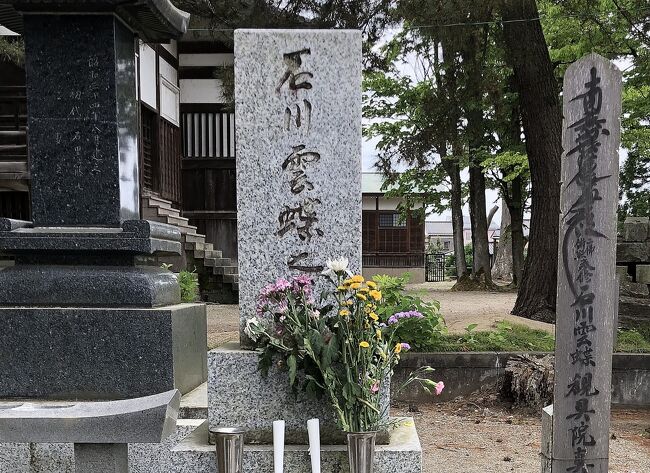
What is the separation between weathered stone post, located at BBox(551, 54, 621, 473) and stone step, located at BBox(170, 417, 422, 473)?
901 mm

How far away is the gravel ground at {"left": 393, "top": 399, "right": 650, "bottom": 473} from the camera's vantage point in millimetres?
4477

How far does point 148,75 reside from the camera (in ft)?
38.7

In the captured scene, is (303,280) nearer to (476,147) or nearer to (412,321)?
(412,321)

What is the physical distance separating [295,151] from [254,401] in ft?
4.56

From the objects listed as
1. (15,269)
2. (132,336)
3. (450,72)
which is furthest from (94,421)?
(450,72)

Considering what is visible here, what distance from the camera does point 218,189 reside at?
45.5 ft

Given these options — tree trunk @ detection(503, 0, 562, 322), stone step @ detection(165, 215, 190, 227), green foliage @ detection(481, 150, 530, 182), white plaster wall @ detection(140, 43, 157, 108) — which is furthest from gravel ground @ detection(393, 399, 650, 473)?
green foliage @ detection(481, 150, 530, 182)

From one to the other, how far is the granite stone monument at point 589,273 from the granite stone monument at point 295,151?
1223 mm

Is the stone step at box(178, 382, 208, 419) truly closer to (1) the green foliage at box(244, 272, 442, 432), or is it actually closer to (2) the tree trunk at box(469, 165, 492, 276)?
(1) the green foliage at box(244, 272, 442, 432)

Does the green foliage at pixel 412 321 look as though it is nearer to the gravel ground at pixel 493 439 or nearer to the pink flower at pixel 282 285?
the gravel ground at pixel 493 439

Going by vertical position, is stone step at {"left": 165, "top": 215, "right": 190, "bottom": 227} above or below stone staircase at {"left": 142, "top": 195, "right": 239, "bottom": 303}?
above

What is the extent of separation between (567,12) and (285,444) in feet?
27.3

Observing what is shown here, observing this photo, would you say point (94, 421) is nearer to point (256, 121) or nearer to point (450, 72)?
point (256, 121)

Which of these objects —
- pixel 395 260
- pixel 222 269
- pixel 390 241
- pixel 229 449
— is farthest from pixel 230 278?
pixel 390 241
